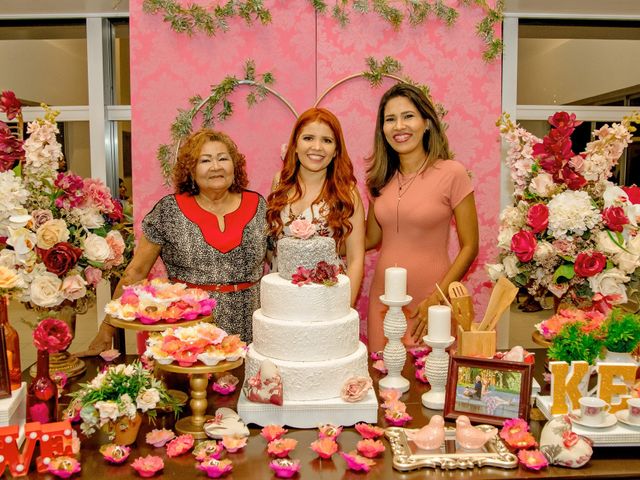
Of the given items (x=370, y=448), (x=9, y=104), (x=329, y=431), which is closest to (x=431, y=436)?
(x=370, y=448)

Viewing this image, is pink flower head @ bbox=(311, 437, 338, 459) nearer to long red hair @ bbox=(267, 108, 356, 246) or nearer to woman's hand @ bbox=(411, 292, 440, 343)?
woman's hand @ bbox=(411, 292, 440, 343)

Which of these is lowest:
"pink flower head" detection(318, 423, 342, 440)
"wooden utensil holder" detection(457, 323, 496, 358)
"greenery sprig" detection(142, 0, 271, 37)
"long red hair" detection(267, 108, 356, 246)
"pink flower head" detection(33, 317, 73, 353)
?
"pink flower head" detection(318, 423, 342, 440)

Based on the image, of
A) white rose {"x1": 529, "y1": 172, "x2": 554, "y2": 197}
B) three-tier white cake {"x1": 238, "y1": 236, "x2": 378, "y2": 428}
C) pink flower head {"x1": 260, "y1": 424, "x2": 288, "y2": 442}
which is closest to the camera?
pink flower head {"x1": 260, "y1": 424, "x2": 288, "y2": 442}

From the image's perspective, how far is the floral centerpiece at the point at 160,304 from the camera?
207cm

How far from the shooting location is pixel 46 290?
2268mm

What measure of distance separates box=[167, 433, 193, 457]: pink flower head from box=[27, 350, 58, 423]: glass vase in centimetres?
39

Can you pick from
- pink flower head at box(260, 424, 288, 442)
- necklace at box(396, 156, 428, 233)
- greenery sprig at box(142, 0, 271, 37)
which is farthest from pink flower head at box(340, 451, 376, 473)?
greenery sprig at box(142, 0, 271, 37)

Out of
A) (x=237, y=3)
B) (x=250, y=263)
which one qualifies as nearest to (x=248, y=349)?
(x=250, y=263)

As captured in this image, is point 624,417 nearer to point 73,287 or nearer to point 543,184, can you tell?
point 543,184

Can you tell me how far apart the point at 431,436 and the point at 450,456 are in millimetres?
73

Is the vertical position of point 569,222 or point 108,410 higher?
point 569,222

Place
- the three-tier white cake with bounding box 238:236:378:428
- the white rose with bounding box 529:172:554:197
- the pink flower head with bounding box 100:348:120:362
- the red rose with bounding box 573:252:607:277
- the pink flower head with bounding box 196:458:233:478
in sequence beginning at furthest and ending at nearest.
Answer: the pink flower head with bounding box 100:348:120:362, the white rose with bounding box 529:172:554:197, the red rose with bounding box 573:252:607:277, the three-tier white cake with bounding box 238:236:378:428, the pink flower head with bounding box 196:458:233:478

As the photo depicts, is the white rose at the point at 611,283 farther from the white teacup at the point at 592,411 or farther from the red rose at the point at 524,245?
the white teacup at the point at 592,411

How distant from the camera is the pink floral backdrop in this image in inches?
148
